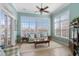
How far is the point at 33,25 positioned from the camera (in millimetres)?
2430

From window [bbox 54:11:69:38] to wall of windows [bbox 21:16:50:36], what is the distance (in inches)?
8.3

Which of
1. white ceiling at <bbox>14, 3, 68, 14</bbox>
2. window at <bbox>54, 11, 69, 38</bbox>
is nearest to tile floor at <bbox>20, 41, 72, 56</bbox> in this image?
window at <bbox>54, 11, 69, 38</bbox>

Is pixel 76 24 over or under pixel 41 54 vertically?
over

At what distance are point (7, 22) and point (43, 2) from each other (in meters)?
0.87

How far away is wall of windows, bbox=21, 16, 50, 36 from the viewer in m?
2.42

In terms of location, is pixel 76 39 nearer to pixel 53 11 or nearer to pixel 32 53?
pixel 53 11

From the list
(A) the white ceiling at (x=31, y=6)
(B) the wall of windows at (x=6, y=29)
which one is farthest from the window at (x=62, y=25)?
(B) the wall of windows at (x=6, y=29)

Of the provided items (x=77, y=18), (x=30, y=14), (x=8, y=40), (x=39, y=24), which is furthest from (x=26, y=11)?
(x=77, y=18)

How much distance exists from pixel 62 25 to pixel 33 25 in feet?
2.05

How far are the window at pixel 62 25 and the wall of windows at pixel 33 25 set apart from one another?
212 mm

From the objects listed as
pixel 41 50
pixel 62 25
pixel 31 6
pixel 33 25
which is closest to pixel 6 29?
pixel 33 25

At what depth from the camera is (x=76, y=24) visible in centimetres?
234

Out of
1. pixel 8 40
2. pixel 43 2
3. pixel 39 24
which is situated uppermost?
pixel 43 2

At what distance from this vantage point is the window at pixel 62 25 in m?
2.40
